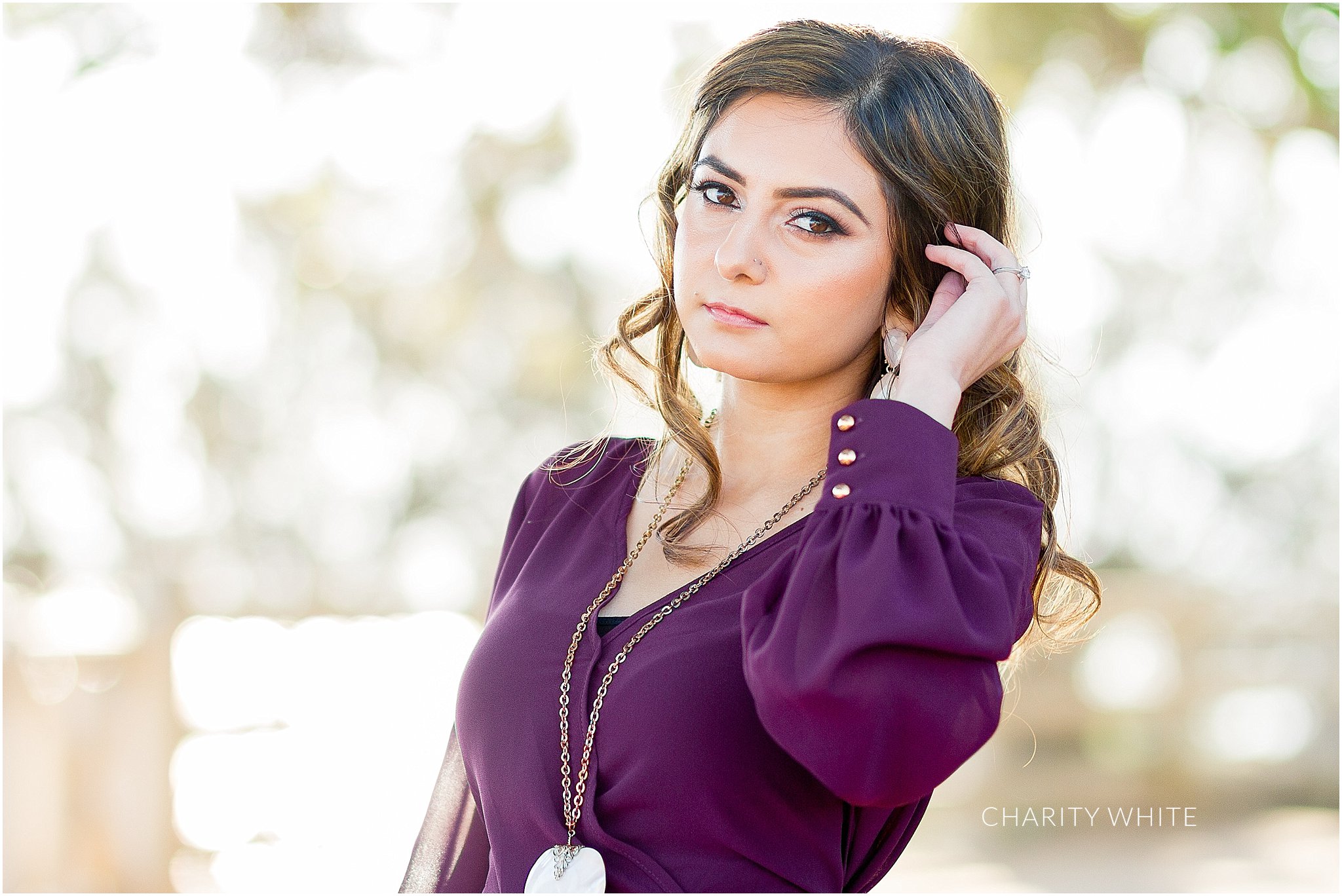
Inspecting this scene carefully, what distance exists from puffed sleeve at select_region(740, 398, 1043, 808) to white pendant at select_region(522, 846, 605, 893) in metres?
0.34

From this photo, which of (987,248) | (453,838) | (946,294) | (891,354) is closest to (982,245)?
(987,248)

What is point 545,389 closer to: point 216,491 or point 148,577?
point 216,491

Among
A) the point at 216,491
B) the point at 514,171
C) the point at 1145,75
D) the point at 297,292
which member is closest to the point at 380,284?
the point at 297,292

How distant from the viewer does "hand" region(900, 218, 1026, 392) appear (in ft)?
5.92

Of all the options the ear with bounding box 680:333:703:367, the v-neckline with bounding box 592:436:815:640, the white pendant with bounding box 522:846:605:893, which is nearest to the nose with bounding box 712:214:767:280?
the ear with bounding box 680:333:703:367

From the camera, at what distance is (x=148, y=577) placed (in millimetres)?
6262

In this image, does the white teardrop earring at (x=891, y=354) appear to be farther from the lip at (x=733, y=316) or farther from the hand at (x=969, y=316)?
the lip at (x=733, y=316)

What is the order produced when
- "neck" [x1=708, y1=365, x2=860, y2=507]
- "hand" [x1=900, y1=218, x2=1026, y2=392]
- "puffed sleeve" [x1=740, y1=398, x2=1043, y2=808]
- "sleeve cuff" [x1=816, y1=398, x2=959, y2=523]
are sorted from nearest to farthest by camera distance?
"puffed sleeve" [x1=740, y1=398, x2=1043, y2=808] → "sleeve cuff" [x1=816, y1=398, x2=959, y2=523] → "hand" [x1=900, y1=218, x2=1026, y2=392] → "neck" [x1=708, y1=365, x2=860, y2=507]

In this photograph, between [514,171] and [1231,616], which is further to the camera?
[1231,616]

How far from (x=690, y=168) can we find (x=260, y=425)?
4635 mm

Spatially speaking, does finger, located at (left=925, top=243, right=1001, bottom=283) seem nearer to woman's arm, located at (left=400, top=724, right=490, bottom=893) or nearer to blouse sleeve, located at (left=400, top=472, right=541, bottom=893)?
blouse sleeve, located at (left=400, top=472, right=541, bottom=893)

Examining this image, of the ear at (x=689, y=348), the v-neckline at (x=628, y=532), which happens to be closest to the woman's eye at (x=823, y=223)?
the ear at (x=689, y=348)

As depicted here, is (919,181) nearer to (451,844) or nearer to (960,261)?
(960,261)

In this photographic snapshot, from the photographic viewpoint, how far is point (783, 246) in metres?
1.88
